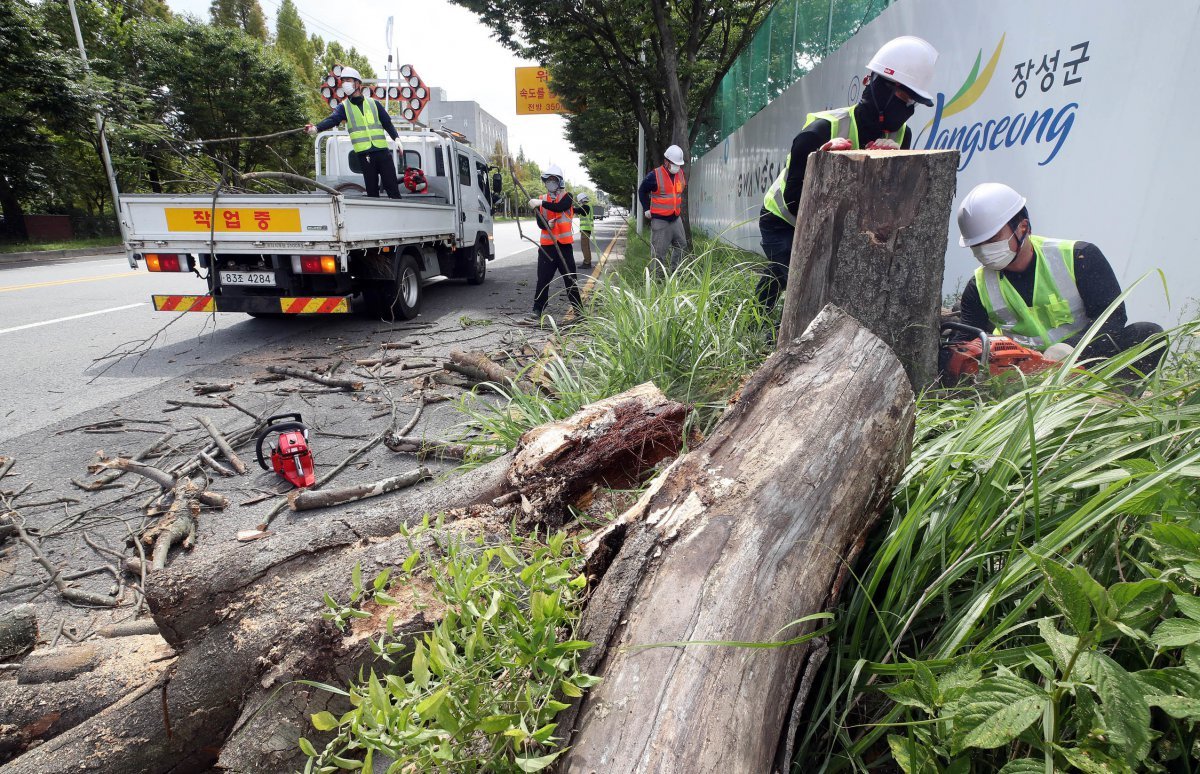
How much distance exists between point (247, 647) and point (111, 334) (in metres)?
7.25

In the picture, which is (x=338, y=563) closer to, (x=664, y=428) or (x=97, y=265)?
(x=664, y=428)

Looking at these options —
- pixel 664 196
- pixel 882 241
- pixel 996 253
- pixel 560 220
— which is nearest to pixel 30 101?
pixel 560 220

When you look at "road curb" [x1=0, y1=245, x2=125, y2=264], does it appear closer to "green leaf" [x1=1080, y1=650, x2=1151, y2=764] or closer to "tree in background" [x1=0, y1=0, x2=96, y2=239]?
"tree in background" [x1=0, y1=0, x2=96, y2=239]

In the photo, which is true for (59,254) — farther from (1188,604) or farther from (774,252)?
(1188,604)

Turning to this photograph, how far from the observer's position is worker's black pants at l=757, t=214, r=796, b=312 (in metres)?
3.70

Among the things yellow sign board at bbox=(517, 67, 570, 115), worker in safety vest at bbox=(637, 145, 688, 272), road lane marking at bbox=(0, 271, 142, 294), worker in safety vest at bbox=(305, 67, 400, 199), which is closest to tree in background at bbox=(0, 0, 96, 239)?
road lane marking at bbox=(0, 271, 142, 294)

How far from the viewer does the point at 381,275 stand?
281 inches

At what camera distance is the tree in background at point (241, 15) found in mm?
36938

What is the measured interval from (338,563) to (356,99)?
781cm

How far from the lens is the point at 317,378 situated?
501cm

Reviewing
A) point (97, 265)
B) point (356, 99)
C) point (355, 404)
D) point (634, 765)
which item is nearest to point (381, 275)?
point (356, 99)

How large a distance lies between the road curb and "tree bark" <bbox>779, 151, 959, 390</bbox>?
67.4ft

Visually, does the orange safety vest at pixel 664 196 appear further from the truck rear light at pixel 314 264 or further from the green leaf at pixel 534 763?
the green leaf at pixel 534 763

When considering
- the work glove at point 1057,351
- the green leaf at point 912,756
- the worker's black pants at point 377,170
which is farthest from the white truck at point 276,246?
the green leaf at point 912,756
